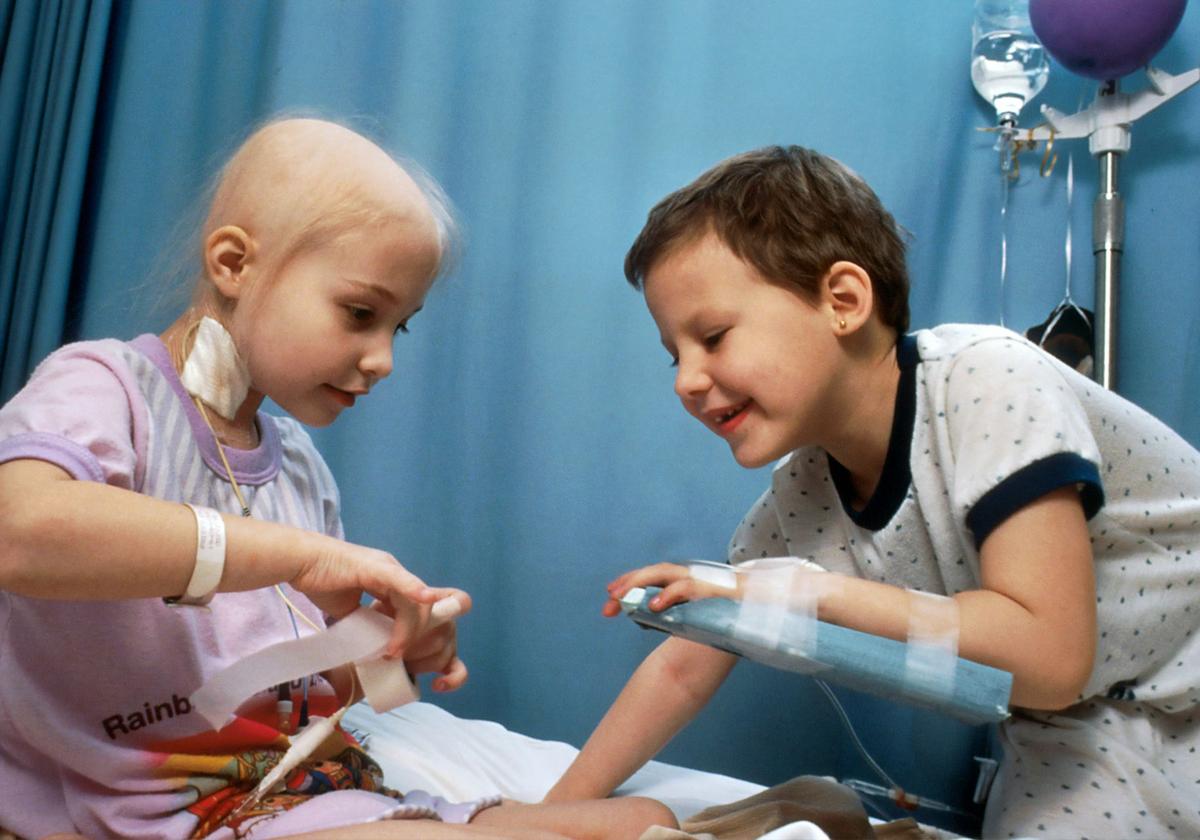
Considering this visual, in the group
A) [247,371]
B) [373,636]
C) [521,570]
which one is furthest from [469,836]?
[521,570]

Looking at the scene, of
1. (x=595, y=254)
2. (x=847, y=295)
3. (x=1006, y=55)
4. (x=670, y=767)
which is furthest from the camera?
(x=595, y=254)

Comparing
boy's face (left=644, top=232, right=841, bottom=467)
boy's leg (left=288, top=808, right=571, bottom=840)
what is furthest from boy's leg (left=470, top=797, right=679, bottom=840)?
boy's face (left=644, top=232, right=841, bottom=467)

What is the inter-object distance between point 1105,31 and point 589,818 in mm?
1123

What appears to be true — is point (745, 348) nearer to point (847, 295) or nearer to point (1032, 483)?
point (847, 295)

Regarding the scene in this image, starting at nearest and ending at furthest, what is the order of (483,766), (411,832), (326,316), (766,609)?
1. (411,832)
2. (766,609)
3. (326,316)
4. (483,766)

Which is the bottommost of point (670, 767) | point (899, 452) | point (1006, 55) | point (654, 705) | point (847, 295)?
point (670, 767)

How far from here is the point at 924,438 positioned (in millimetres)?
1057

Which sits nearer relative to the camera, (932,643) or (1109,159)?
(932,643)

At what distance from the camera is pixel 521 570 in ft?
5.12

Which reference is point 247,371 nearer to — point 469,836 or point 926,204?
point 469,836

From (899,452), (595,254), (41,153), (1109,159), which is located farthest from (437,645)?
(41,153)

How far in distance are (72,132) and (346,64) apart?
441 millimetres

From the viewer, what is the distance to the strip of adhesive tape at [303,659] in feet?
2.69

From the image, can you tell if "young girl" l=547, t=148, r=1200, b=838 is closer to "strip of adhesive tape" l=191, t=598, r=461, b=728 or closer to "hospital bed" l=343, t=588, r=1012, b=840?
"hospital bed" l=343, t=588, r=1012, b=840
